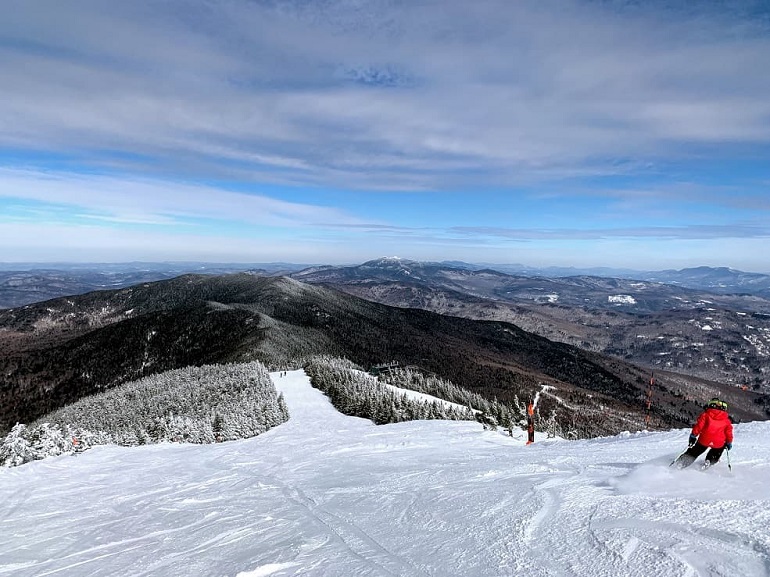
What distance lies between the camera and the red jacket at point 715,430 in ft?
35.1

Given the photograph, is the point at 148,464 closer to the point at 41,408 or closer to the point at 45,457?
the point at 45,457

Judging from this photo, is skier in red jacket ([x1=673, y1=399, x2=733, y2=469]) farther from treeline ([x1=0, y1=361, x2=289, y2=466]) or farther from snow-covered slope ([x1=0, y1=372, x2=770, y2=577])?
treeline ([x1=0, y1=361, x2=289, y2=466])

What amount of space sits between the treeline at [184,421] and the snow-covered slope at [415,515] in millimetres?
3612

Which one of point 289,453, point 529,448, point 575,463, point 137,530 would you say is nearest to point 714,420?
point 575,463

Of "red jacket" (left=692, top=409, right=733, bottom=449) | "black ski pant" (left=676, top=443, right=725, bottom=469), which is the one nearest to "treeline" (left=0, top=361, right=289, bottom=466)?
"black ski pant" (left=676, top=443, right=725, bottom=469)

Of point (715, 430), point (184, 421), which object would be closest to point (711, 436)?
point (715, 430)

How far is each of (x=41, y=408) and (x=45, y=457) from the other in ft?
532

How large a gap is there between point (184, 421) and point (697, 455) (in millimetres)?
30573

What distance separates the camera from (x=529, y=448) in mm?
17812

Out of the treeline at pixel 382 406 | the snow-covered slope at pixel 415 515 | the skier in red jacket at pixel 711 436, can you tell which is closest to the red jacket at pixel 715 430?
the skier in red jacket at pixel 711 436

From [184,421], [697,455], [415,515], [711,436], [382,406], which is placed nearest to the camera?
[415,515]

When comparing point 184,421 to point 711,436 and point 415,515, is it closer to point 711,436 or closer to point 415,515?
point 415,515

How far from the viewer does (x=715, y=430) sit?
35.2ft

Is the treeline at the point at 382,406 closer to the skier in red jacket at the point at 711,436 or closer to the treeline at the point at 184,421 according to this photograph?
the treeline at the point at 184,421
